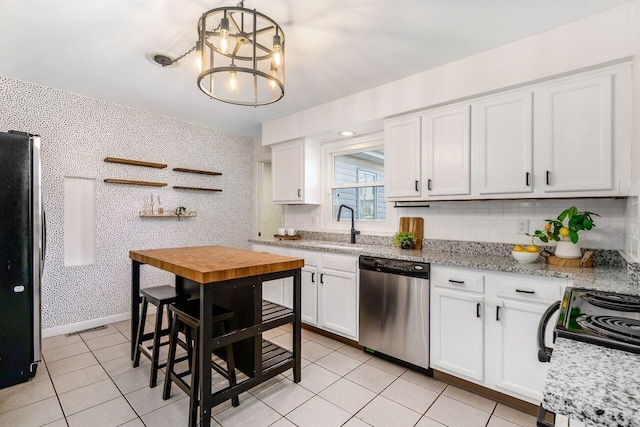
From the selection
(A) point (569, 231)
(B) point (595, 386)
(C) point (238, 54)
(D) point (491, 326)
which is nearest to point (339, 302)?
(D) point (491, 326)

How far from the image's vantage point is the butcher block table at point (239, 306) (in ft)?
5.84

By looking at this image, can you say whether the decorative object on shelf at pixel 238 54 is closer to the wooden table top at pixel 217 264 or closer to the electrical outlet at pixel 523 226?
the wooden table top at pixel 217 264

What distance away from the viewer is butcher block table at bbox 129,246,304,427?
5.84 feet

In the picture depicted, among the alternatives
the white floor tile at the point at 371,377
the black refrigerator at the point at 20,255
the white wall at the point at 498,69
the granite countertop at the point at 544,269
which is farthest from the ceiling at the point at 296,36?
the white floor tile at the point at 371,377

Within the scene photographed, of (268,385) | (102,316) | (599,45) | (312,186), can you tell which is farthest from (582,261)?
(102,316)

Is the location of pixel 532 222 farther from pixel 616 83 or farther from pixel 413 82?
pixel 413 82

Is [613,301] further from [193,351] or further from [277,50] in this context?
[193,351]

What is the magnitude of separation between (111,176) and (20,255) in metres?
1.51

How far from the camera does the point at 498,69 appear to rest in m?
2.34

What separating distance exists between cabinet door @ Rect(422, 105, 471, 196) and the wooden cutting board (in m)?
0.45

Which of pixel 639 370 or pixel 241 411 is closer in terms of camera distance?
pixel 639 370

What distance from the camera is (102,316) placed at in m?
3.48

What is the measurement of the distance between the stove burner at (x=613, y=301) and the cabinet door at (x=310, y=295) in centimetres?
227

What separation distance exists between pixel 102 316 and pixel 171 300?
1.77m
